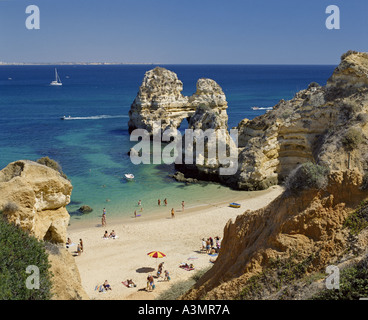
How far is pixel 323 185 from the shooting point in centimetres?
991

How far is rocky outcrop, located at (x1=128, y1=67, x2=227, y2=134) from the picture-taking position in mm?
50594

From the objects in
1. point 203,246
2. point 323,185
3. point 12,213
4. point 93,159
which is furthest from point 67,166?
point 323,185

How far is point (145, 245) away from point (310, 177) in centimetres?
1386

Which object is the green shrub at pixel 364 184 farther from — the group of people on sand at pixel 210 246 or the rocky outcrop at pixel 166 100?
the rocky outcrop at pixel 166 100

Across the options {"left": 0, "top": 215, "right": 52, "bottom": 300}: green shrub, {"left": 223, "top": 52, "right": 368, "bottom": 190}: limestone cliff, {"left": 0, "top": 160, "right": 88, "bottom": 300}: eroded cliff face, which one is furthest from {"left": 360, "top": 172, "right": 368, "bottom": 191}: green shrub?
{"left": 0, "top": 160, "right": 88, "bottom": 300}: eroded cliff face

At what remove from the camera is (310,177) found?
9992 mm

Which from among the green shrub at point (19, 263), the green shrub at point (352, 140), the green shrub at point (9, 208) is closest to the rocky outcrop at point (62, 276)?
the green shrub at point (19, 263)

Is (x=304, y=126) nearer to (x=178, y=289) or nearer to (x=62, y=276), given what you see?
(x=178, y=289)

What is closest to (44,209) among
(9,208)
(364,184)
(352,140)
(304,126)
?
(9,208)

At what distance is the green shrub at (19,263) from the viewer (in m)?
8.62

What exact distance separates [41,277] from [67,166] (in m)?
30.0

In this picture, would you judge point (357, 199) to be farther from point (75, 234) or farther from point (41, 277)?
point (75, 234)

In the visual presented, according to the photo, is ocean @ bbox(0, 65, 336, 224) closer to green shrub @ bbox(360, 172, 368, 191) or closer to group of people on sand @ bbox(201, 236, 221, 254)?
group of people on sand @ bbox(201, 236, 221, 254)

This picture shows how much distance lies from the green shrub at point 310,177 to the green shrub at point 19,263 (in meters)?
6.62
